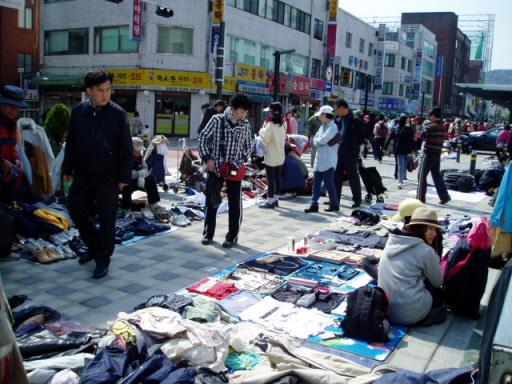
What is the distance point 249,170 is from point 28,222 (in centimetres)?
629

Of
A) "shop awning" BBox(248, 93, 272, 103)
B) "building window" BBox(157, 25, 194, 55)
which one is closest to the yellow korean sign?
"shop awning" BBox(248, 93, 272, 103)

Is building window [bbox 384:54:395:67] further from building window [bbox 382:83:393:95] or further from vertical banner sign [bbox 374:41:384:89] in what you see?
vertical banner sign [bbox 374:41:384:89]

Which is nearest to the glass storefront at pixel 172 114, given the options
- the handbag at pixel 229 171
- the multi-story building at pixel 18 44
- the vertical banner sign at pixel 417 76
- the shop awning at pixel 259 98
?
the shop awning at pixel 259 98

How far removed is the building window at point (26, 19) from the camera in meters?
33.7

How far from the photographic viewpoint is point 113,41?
28391mm

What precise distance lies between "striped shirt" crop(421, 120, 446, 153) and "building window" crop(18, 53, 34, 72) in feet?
102

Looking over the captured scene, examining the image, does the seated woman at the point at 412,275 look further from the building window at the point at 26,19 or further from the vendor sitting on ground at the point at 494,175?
the building window at the point at 26,19

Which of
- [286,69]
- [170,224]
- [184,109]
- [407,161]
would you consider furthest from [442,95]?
[170,224]

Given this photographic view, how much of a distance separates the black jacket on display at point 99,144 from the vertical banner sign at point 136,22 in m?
22.4

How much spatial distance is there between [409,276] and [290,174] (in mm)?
6575

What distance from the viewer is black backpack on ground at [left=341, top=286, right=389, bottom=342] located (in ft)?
13.3

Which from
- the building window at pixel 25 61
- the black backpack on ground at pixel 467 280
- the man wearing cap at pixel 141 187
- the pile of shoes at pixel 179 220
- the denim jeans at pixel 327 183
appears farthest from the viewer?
the building window at pixel 25 61

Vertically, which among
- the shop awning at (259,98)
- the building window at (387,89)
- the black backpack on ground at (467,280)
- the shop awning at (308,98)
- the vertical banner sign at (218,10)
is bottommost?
the black backpack on ground at (467,280)

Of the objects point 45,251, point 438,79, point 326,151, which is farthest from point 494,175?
point 438,79
